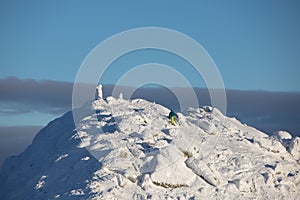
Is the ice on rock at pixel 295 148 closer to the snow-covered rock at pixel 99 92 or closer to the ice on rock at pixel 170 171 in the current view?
the ice on rock at pixel 170 171

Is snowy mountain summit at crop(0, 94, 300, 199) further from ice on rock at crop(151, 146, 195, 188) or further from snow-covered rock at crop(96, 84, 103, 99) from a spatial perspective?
snow-covered rock at crop(96, 84, 103, 99)

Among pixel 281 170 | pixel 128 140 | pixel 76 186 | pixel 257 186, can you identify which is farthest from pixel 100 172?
pixel 281 170

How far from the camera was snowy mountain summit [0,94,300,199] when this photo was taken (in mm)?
67625

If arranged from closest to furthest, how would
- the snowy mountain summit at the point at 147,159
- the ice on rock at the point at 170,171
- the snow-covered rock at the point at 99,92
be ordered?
the snowy mountain summit at the point at 147,159, the ice on rock at the point at 170,171, the snow-covered rock at the point at 99,92

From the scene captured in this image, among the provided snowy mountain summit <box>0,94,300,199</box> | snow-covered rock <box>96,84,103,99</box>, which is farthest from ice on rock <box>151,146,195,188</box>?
snow-covered rock <box>96,84,103,99</box>

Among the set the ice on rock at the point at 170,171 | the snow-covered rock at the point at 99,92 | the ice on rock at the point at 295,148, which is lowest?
the ice on rock at the point at 170,171

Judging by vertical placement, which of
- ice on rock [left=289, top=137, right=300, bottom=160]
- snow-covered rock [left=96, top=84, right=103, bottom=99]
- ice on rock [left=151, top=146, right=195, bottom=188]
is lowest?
ice on rock [left=151, top=146, right=195, bottom=188]

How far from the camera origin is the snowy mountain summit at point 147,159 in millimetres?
67625

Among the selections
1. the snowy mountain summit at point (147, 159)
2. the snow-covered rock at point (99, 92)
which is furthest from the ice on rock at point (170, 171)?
the snow-covered rock at point (99, 92)

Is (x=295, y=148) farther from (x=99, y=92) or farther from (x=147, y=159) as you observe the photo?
(x=99, y=92)

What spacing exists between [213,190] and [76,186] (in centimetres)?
1598

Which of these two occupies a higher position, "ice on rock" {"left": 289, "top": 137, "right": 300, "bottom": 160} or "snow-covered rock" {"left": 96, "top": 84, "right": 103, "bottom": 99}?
"snow-covered rock" {"left": 96, "top": 84, "right": 103, "bottom": 99}

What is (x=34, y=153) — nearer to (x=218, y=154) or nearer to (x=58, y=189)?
(x=58, y=189)

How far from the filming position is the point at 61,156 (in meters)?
74.7
